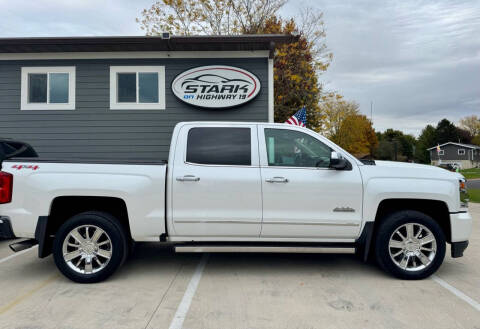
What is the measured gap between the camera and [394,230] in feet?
14.6

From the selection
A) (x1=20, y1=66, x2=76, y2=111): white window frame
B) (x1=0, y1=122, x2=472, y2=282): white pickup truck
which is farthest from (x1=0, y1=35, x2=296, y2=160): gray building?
(x1=0, y1=122, x2=472, y2=282): white pickup truck

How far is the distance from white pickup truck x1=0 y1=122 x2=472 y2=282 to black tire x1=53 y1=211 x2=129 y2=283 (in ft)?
0.04

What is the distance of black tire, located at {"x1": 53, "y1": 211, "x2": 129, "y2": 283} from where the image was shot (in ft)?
14.2

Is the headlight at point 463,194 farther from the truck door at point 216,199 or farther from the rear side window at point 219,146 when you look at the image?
the rear side window at point 219,146

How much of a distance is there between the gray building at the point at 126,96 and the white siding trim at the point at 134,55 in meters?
0.02

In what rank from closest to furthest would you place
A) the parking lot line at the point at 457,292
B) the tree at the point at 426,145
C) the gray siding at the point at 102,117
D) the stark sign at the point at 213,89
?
the parking lot line at the point at 457,292 → the stark sign at the point at 213,89 → the gray siding at the point at 102,117 → the tree at the point at 426,145

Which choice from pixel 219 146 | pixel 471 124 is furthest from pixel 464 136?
pixel 219 146

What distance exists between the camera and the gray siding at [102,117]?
9609 millimetres

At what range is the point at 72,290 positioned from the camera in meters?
4.20

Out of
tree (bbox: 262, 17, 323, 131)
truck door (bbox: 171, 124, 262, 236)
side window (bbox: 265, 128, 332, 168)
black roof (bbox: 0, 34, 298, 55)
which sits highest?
tree (bbox: 262, 17, 323, 131)

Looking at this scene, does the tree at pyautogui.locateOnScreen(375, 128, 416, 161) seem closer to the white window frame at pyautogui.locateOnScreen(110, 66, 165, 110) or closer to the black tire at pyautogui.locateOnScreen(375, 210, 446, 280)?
the white window frame at pyautogui.locateOnScreen(110, 66, 165, 110)

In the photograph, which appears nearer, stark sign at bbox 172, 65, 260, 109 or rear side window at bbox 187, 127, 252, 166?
rear side window at bbox 187, 127, 252, 166

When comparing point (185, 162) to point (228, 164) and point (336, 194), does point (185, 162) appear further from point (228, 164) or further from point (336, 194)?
point (336, 194)

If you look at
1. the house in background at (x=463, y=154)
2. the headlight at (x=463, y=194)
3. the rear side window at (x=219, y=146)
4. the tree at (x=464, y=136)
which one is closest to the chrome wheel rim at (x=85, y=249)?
the rear side window at (x=219, y=146)
